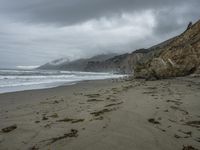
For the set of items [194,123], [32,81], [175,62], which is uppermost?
[175,62]

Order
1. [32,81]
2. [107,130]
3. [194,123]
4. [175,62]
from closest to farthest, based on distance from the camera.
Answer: [107,130], [194,123], [175,62], [32,81]

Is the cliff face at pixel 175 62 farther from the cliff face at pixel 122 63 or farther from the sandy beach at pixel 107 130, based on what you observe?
the cliff face at pixel 122 63

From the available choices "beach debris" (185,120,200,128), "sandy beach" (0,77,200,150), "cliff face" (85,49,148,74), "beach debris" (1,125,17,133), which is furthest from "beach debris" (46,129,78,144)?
"cliff face" (85,49,148,74)

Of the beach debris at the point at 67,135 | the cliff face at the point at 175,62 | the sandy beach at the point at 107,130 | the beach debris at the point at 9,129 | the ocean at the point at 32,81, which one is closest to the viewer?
the sandy beach at the point at 107,130

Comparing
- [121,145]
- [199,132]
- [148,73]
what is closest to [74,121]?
[121,145]

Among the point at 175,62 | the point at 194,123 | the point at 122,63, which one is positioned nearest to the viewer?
the point at 194,123

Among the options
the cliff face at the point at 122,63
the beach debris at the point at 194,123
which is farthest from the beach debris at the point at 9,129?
the cliff face at the point at 122,63

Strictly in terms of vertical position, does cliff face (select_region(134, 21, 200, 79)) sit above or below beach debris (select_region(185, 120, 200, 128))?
above

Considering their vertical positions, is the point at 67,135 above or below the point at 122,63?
below

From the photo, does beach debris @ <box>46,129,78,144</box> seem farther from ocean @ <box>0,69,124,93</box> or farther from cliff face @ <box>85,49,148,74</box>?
cliff face @ <box>85,49,148,74</box>

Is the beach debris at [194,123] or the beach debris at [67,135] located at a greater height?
the beach debris at [67,135]

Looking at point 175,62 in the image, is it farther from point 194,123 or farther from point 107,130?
point 107,130

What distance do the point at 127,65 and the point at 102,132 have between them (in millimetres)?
92237

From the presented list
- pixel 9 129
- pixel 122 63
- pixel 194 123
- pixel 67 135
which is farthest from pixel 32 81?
pixel 122 63
